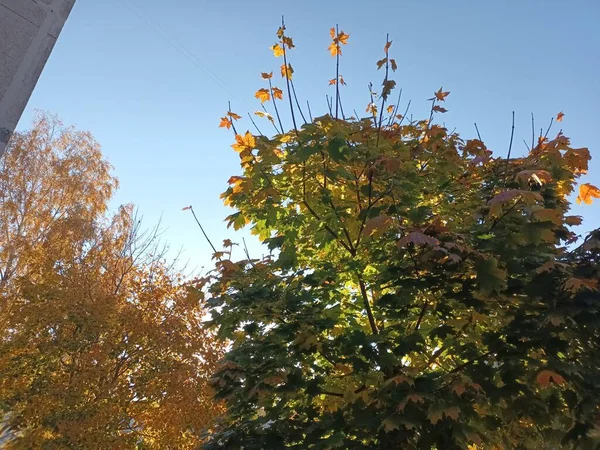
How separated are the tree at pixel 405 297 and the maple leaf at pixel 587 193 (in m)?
0.04

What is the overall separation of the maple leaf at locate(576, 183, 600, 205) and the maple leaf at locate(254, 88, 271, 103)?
3323 millimetres

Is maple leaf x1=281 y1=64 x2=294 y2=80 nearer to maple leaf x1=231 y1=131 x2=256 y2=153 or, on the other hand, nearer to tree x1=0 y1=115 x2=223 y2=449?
maple leaf x1=231 y1=131 x2=256 y2=153

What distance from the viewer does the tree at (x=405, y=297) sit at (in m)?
3.24

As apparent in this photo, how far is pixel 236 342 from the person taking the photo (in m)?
4.84

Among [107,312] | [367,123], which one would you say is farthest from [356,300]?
[107,312]

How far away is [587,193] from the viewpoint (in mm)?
4414

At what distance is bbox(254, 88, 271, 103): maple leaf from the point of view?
4.88 m

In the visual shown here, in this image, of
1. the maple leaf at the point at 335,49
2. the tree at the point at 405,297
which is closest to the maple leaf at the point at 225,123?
the tree at the point at 405,297

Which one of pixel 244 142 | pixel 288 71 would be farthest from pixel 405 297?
pixel 288 71

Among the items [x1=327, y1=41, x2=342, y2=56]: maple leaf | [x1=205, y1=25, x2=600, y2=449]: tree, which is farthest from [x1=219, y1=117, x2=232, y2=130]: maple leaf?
[x1=327, y1=41, x2=342, y2=56]: maple leaf

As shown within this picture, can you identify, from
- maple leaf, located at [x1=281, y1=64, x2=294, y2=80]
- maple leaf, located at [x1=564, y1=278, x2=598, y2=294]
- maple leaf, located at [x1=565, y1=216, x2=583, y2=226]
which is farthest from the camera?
maple leaf, located at [x1=281, y1=64, x2=294, y2=80]

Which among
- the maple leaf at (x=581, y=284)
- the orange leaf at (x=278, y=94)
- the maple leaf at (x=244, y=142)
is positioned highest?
the orange leaf at (x=278, y=94)

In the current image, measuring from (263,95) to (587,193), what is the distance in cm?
344

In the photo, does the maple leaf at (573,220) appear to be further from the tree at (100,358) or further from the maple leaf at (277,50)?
the tree at (100,358)
